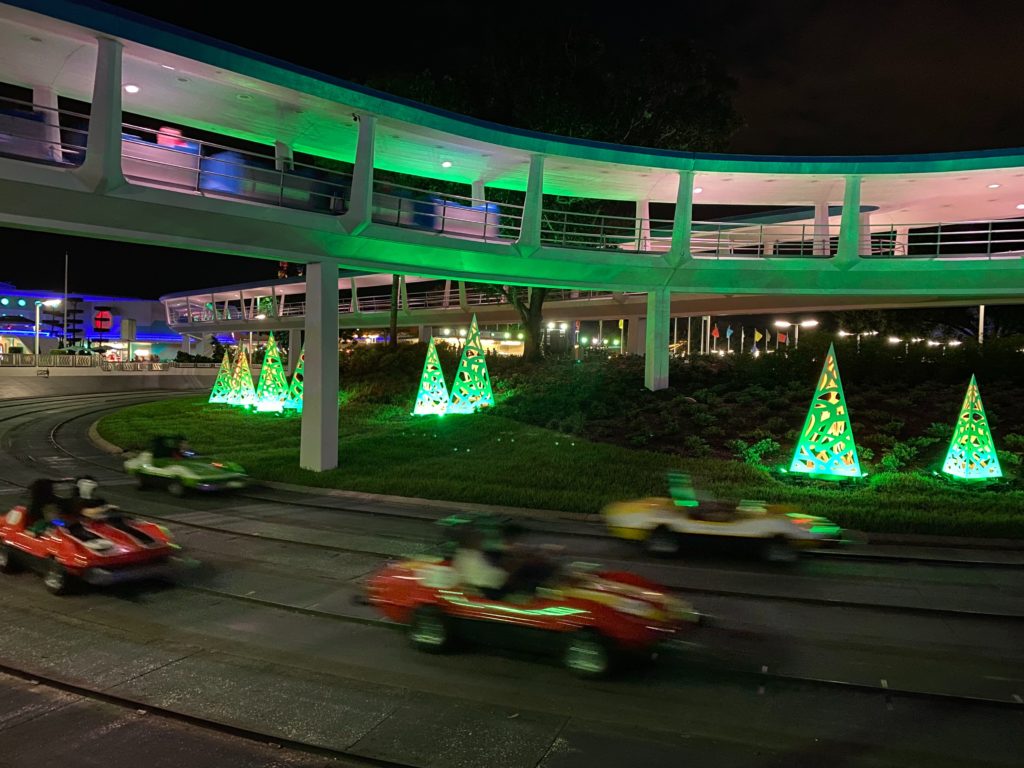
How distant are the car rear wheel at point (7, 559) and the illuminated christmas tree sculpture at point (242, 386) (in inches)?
1025

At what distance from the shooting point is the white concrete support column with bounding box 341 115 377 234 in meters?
16.8

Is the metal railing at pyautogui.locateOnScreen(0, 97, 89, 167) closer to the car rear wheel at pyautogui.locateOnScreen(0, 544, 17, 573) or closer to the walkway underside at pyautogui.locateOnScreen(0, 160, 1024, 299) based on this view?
the walkway underside at pyautogui.locateOnScreen(0, 160, 1024, 299)

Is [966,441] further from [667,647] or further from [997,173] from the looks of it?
[667,647]

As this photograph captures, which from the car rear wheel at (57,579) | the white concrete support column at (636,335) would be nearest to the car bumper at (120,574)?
the car rear wheel at (57,579)

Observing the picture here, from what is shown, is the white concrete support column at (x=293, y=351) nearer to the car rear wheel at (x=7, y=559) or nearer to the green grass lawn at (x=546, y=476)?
the green grass lawn at (x=546, y=476)

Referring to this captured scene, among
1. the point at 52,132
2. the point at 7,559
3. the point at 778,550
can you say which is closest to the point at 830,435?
the point at 778,550

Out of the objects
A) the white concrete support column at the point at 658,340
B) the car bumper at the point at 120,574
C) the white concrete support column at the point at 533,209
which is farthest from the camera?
the white concrete support column at the point at 658,340

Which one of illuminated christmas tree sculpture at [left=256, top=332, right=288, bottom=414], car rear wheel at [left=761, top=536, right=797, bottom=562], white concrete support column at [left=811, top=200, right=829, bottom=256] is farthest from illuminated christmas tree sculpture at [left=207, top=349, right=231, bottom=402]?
car rear wheel at [left=761, top=536, right=797, bottom=562]

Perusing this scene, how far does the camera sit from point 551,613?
650 cm

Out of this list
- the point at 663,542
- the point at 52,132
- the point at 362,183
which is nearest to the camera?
the point at 663,542

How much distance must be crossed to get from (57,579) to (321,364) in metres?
9.31

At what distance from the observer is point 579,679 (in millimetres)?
6430

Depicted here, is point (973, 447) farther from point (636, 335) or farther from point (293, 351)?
point (293, 351)

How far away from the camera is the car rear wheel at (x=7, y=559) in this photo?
9.48m
